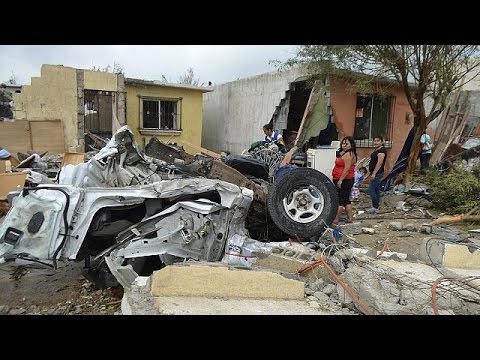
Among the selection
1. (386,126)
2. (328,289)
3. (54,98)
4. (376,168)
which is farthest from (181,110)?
(328,289)

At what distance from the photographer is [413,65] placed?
8.36 meters

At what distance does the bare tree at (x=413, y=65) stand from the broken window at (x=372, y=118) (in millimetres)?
1555

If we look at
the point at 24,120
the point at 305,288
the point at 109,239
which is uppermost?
the point at 24,120

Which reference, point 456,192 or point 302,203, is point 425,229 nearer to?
point 456,192

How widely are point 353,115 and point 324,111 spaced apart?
3.10 feet

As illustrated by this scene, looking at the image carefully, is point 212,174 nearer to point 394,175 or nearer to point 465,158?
point 394,175

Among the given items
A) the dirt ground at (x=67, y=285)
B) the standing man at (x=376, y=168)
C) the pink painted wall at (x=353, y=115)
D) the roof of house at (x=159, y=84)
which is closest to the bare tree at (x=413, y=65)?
the pink painted wall at (x=353, y=115)

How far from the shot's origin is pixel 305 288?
3717mm

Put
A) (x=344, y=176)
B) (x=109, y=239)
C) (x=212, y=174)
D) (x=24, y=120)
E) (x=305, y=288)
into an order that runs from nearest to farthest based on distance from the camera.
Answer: (x=305, y=288) → (x=109, y=239) → (x=212, y=174) → (x=344, y=176) → (x=24, y=120)

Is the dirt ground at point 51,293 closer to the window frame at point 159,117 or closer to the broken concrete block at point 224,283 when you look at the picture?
the broken concrete block at point 224,283

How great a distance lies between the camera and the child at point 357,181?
337 inches

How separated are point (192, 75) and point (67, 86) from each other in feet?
76.8

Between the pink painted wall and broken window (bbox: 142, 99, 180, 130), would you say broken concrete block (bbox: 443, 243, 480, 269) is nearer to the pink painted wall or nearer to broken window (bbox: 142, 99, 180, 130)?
the pink painted wall

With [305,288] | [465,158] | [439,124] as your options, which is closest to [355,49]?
[465,158]
